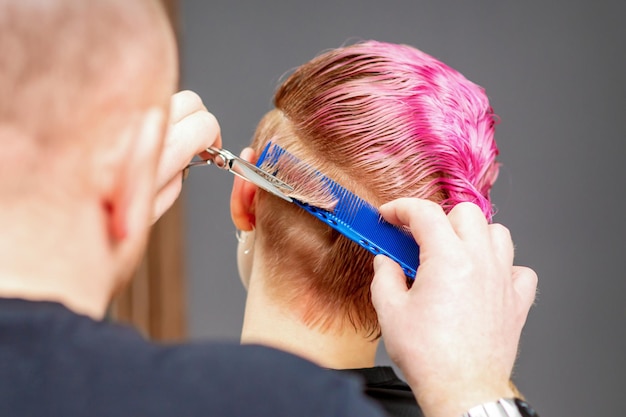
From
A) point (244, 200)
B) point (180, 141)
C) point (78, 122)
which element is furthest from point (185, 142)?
point (78, 122)

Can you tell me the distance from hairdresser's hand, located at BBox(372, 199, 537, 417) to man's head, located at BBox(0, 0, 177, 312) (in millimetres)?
287

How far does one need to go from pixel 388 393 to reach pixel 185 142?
14.1 inches

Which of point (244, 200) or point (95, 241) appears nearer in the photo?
point (95, 241)

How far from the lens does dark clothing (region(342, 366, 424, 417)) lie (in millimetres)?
818

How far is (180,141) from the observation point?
77cm

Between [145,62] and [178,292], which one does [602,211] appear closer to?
[178,292]

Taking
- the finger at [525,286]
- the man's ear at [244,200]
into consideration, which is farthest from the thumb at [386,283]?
the man's ear at [244,200]

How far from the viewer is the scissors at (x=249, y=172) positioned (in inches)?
31.6

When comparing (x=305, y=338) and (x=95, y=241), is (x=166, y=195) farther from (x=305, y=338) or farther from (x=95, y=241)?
(x=95, y=241)

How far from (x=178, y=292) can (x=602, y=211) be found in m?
1.20

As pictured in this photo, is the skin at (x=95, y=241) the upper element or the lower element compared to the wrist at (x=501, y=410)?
upper

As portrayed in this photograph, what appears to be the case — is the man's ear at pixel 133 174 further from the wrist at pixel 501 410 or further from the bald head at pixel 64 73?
the wrist at pixel 501 410

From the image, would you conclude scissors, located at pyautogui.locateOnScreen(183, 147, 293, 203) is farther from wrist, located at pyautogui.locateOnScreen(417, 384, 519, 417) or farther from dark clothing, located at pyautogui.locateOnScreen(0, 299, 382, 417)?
dark clothing, located at pyautogui.locateOnScreen(0, 299, 382, 417)

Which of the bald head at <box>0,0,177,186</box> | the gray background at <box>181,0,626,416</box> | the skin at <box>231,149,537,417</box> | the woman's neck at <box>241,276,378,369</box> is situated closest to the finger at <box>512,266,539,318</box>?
the skin at <box>231,149,537,417</box>
